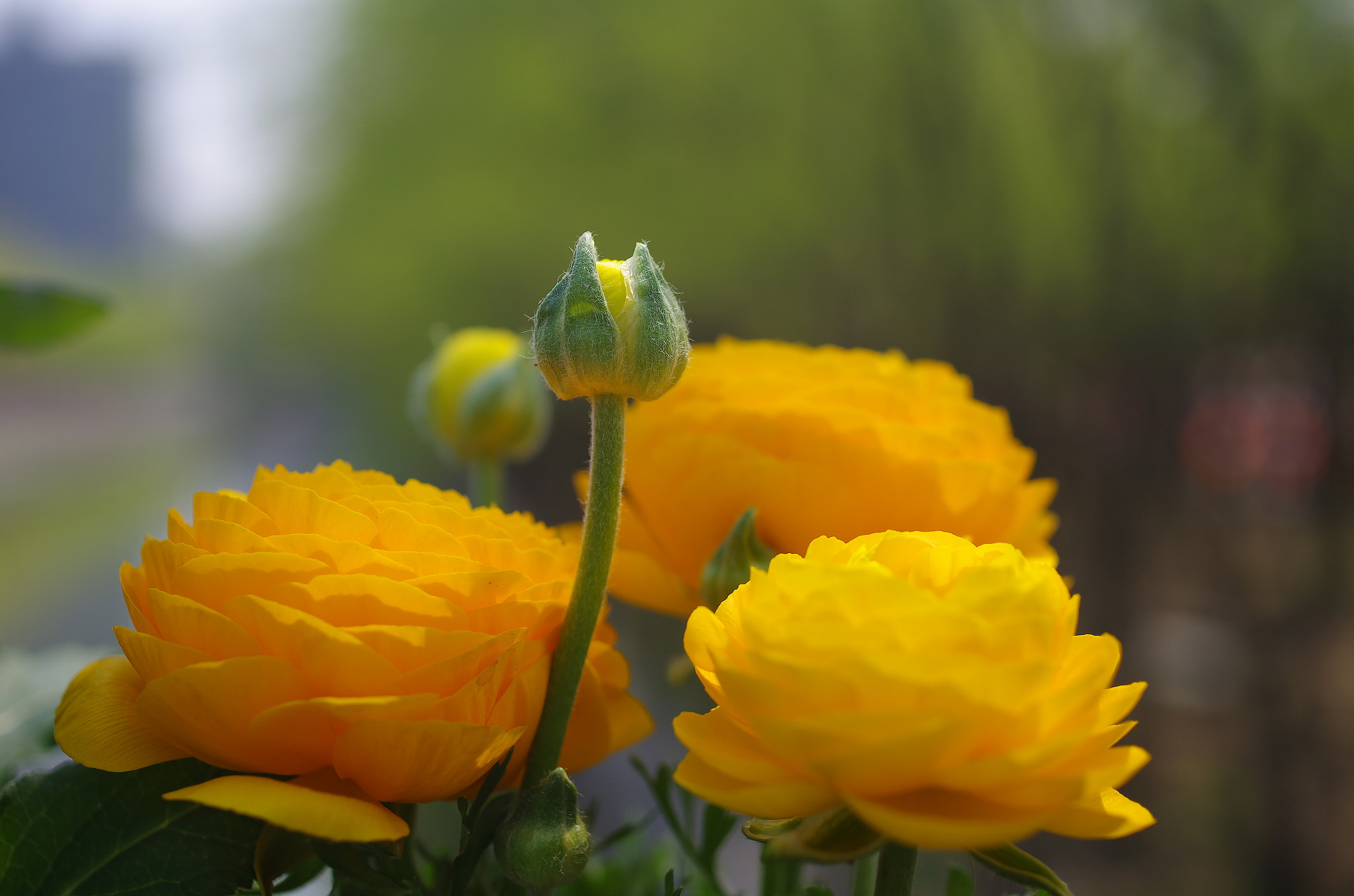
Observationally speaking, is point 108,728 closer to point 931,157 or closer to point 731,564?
point 731,564

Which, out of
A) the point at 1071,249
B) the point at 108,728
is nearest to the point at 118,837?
the point at 108,728

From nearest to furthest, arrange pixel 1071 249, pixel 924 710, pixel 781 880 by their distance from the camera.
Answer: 1. pixel 924 710
2. pixel 781 880
3. pixel 1071 249

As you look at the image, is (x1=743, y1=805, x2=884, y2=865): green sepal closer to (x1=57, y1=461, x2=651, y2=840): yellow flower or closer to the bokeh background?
(x1=57, y1=461, x2=651, y2=840): yellow flower

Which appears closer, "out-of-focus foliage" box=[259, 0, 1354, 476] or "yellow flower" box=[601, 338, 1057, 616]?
"yellow flower" box=[601, 338, 1057, 616]

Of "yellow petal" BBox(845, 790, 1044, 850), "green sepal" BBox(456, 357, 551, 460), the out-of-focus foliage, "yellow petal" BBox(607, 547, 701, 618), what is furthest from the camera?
the out-of-focus foliage

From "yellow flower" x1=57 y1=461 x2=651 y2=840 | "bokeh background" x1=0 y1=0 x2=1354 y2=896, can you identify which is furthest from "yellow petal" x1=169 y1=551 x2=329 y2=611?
"bokeh background" x1=0 y1=0 x2=1354 y2=896

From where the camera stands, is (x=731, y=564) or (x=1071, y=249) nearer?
(x=731, y=564)
